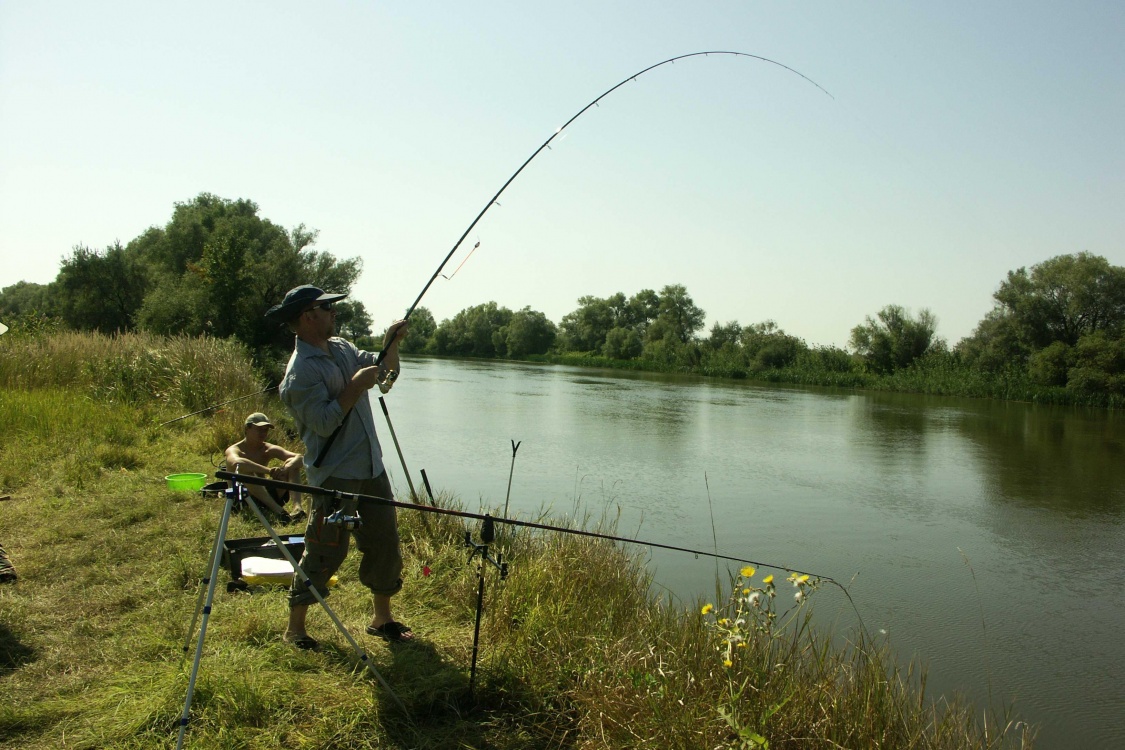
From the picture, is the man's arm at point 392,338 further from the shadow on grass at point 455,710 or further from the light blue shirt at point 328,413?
the shadow on grass at point 455,710

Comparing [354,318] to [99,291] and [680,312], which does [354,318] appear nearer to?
[99,291]

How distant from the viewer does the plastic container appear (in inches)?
242

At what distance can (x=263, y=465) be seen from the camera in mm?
6230

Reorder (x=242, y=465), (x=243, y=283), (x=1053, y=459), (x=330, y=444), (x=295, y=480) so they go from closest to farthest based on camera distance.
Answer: (x=330, y=444) → (x=242, y=465) → (x=295, y=480) → (x=1053, y=459) → (x=243, y=283)

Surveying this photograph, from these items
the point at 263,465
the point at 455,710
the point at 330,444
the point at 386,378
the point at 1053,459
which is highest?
the point at 386,378

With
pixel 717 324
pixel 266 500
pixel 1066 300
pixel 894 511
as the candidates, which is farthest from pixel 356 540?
pixel 717 324

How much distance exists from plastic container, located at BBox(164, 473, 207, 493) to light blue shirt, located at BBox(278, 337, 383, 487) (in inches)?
141

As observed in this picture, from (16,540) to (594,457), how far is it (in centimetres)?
950

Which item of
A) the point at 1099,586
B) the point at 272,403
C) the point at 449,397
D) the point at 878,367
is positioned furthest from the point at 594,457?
the point at 878,367

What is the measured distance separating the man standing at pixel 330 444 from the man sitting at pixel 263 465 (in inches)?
92.0

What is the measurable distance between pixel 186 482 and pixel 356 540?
374 centimetres

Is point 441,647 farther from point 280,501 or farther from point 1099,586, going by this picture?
point 1099,586

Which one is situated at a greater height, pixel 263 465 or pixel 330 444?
pixel 330 444

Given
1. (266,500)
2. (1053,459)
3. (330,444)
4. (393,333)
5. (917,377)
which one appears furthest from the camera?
(917,377)
